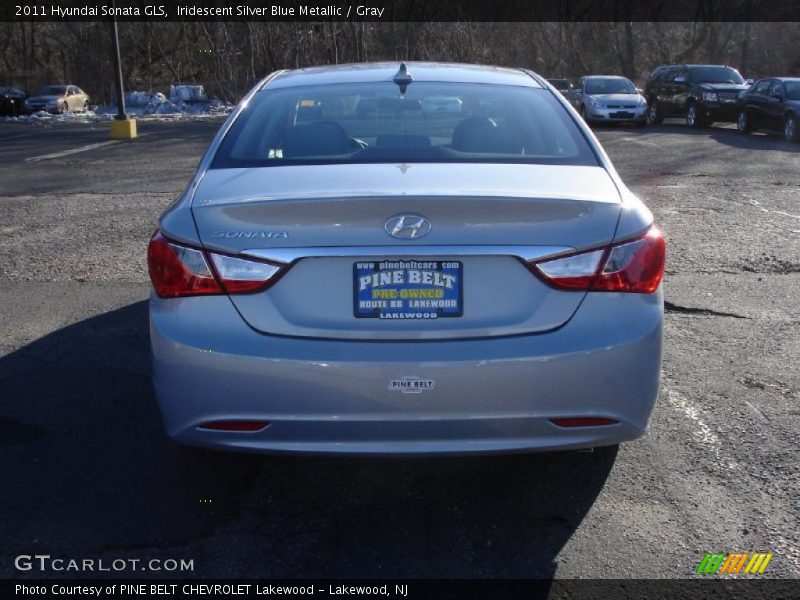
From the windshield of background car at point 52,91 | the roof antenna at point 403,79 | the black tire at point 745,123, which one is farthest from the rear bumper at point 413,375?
the windshield of background car at point 52,91

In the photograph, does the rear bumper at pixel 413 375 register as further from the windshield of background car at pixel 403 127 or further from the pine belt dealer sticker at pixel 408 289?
the windshield of background car at pixel 403 127

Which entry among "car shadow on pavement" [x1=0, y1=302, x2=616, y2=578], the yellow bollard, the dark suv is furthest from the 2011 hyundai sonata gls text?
the dark suv

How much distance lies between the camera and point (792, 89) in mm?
18984

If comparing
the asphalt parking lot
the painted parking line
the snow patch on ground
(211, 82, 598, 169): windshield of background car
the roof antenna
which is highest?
the roof antenna

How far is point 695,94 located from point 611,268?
22.1 m

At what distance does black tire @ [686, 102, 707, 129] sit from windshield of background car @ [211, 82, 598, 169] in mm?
20340

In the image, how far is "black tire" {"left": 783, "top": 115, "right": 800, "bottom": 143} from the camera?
18297mm

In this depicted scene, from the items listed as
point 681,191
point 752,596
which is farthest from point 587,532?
point 681,191

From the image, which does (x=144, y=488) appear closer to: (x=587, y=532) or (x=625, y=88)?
(x=587, y=532)

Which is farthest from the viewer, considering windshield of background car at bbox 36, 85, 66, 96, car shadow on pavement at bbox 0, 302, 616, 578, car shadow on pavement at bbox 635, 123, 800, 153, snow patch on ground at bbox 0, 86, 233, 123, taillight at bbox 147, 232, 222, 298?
windshield of background car at bbox 36, 85, 66, 96

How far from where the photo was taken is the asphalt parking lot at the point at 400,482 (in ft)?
9.98

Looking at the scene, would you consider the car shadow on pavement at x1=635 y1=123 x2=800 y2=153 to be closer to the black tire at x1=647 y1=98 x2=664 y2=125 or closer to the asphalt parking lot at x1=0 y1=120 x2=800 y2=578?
the black tire at x1=647 y1=98 x2=664 y2=125

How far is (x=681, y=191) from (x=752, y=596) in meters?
8.99
